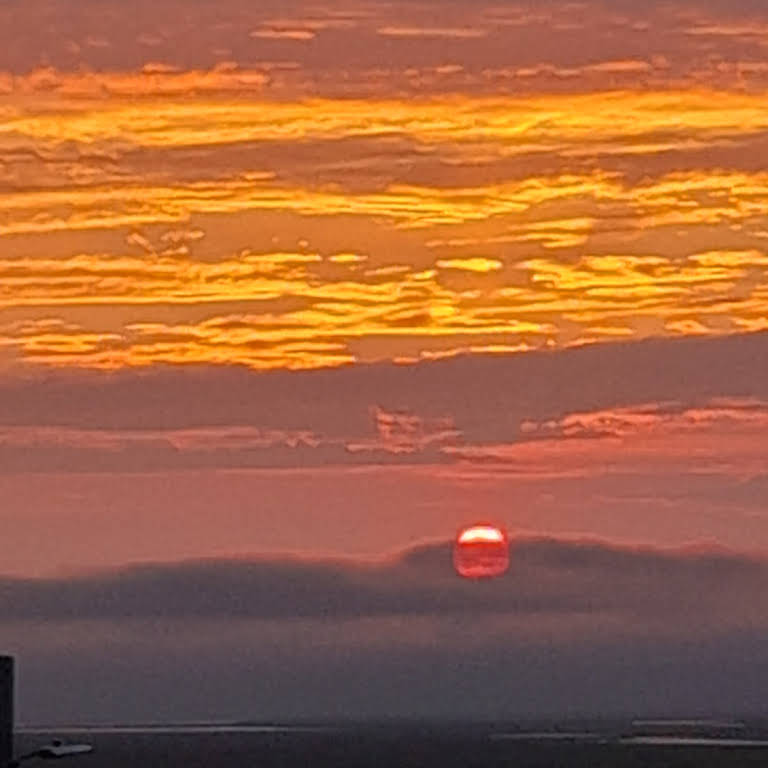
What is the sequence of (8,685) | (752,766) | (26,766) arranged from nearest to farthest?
(8,685) → (26,766) → (752,766)

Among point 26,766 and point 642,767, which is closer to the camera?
point 26,766

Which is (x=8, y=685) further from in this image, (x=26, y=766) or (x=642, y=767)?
(x=642, y=767)

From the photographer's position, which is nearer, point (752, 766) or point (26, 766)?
point (26, 766)

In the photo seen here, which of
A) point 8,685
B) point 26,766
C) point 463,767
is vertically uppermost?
point 463,767

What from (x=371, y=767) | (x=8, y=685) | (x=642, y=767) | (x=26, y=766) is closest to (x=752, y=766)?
(x=642, y=767)

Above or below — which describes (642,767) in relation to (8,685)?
above

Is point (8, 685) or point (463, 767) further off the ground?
point (463, 767)

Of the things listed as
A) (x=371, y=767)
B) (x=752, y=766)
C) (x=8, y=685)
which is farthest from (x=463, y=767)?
(x=8, y=685)

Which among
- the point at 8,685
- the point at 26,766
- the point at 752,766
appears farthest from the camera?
the point at 752,766
